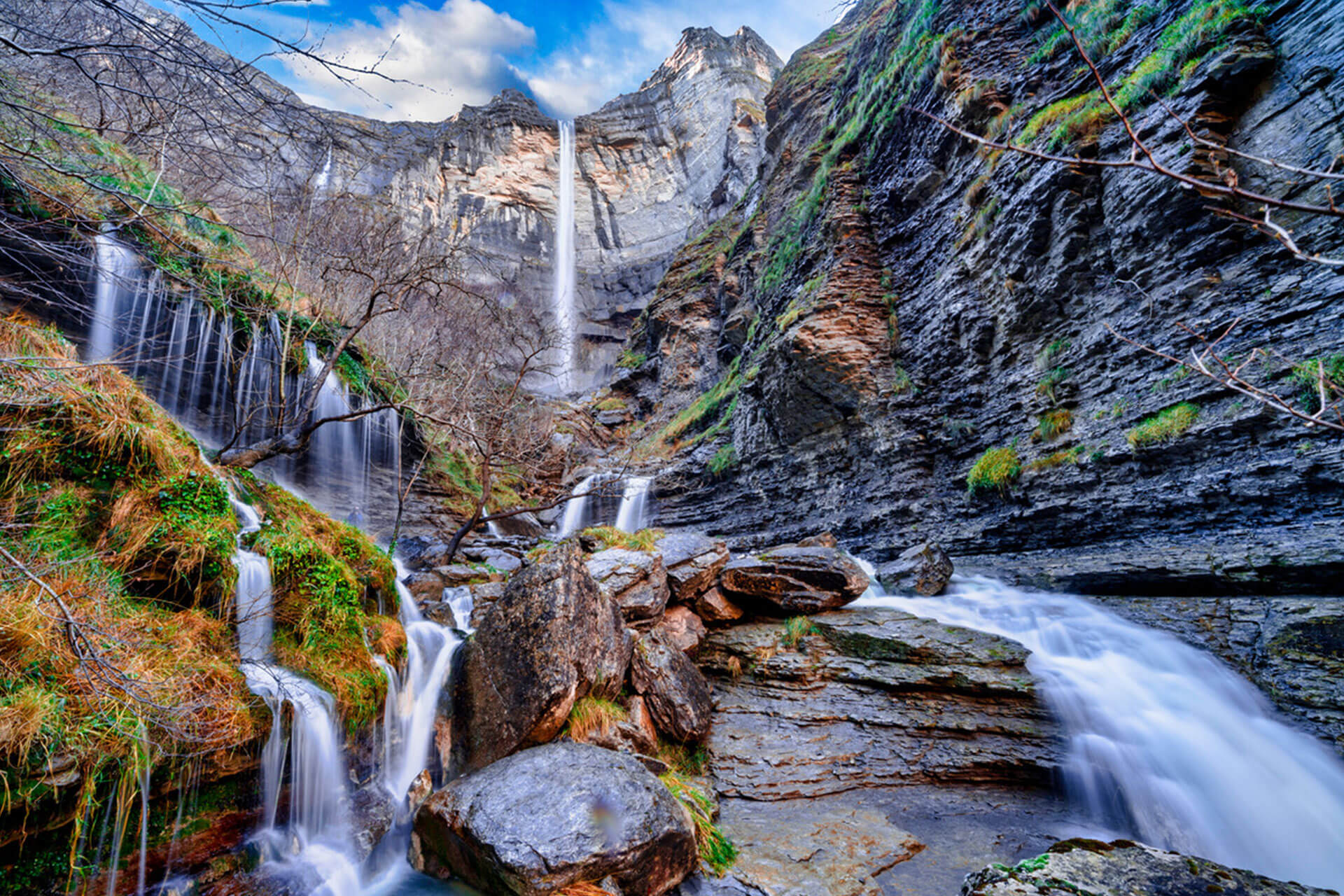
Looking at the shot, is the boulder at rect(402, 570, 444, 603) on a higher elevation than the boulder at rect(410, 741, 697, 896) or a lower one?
higher

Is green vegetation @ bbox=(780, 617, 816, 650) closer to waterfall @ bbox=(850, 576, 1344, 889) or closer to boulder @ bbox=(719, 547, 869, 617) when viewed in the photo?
boulder @ bbox=(719, 547, 869, 617)

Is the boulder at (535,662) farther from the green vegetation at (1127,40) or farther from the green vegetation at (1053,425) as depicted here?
the green vegetation at (1127,40)

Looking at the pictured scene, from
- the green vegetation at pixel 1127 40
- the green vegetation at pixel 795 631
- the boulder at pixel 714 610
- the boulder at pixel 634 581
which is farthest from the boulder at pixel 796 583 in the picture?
the green vegetation at pixel 1127 40

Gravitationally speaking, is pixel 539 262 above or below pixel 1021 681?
above

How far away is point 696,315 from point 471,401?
15283 mm

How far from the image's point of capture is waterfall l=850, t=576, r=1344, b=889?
4191 mm

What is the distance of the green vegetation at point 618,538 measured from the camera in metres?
9.27

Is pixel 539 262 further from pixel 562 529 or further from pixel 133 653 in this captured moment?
pixel 133 653

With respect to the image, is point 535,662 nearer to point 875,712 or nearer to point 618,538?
point 875,712

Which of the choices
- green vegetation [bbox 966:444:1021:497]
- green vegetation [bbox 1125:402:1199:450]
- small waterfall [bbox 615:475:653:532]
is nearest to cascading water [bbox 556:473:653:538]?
small waterfall [bbox 615:475:653:532]

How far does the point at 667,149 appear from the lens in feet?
129

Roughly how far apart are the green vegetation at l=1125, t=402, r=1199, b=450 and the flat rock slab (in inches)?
121

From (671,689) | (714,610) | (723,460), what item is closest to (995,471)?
(714,610)

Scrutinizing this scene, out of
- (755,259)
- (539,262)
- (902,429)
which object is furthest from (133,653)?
(539,262)
